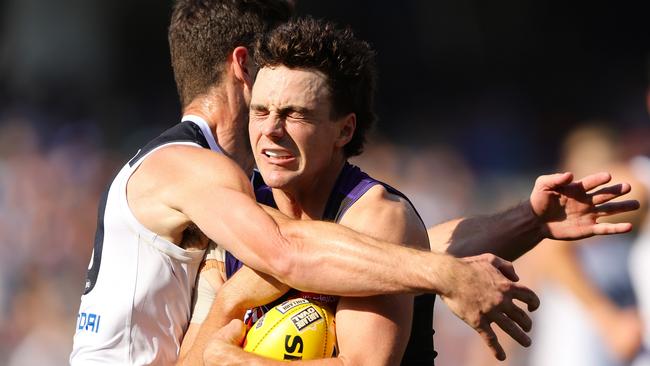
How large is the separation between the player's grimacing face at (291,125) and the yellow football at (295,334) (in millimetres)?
516

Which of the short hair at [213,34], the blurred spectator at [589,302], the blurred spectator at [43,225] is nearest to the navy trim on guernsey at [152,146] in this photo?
the short hair at [213,34]

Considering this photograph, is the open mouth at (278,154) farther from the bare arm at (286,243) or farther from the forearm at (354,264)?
the forearm at (354,264)

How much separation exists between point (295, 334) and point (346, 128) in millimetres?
881

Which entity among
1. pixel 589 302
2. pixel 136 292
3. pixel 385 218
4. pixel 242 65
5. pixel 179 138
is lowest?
pixel 589 302

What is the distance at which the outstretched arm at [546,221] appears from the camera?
15.1ft

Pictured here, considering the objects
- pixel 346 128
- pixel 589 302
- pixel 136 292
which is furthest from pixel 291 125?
pixel 589 302

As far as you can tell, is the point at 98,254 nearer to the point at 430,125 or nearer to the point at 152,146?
the point at 152,146

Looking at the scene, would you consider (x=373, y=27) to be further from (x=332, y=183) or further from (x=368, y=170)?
(x=332, y=183)

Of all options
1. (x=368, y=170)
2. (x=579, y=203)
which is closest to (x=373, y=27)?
(x=368, y=170)

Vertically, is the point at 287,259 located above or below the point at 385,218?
Answer: below

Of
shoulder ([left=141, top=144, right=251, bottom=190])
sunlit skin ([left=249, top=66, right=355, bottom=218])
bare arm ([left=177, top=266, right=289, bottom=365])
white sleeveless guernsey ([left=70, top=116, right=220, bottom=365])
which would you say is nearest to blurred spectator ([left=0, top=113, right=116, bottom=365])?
white sleeveless guernsey ([left=70, top=116, right=220, bottom=365])

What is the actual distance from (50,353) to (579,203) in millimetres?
7100

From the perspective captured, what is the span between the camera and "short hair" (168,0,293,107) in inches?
195

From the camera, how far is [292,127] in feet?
13.6
